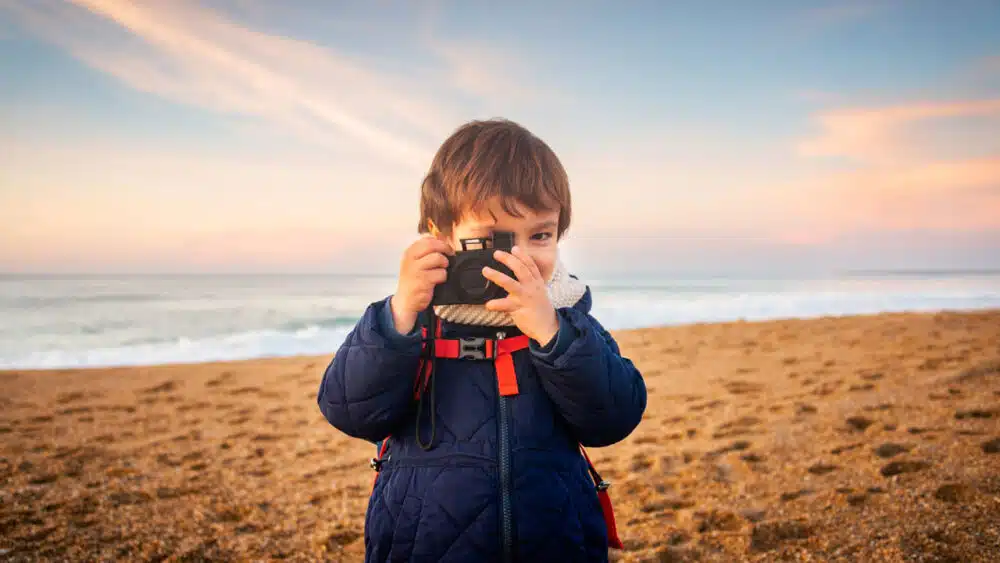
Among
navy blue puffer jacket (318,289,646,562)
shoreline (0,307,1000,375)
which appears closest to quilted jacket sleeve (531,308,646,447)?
navy blue puffer jacket (318,289,646,562)

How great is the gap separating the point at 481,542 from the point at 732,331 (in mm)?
9226

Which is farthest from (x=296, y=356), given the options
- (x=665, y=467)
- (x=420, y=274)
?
(x=420, y=274)

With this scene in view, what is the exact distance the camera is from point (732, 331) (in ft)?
31.3

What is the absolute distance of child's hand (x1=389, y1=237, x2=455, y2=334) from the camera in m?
1.29

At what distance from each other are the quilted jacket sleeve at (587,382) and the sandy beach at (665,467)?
1432 millimetres

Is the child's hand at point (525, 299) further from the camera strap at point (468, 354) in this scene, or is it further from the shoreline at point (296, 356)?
the shoreline at point (296, 356)

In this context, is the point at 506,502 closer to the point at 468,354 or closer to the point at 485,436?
the point at 485,436

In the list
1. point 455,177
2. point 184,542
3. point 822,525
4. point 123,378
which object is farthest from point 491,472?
point 123,378

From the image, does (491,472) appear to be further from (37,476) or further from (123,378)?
(123,378)

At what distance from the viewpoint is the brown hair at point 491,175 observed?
141 cm

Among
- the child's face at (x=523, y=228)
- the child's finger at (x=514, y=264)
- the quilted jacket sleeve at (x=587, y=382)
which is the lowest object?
the quilted jacket sleeve at (x=587, y=382)

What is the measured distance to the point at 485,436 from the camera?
1357 mm

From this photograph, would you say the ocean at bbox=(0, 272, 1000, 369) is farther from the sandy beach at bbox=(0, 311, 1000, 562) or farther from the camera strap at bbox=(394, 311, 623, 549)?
the camera strap at bbox=(394, 311, 623, 549)

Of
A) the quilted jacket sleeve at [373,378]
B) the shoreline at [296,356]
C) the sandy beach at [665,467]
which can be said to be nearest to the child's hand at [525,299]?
the quilted jacket sleeve at [373,378]
